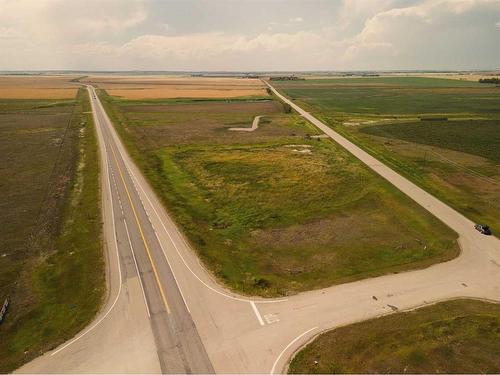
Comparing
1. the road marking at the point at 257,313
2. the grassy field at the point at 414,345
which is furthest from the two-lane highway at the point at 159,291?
the grassy field at the point at 414,345

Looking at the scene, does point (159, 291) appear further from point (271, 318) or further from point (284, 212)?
point (284, 212)

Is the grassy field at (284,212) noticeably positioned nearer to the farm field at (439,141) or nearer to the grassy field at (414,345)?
the grassy field at (414,345)

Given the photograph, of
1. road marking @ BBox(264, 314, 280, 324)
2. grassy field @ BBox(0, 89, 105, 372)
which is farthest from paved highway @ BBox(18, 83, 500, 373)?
grassy field @ BBox(0, 89, 105, 372)

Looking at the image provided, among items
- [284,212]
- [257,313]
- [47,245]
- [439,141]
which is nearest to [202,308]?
[257,313]

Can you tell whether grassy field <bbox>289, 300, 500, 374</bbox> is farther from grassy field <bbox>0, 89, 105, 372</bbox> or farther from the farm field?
the farm field

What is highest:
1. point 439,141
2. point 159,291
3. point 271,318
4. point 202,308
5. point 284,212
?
point 439,141
